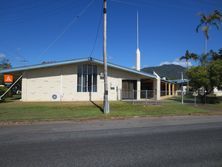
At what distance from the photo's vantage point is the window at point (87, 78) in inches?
944

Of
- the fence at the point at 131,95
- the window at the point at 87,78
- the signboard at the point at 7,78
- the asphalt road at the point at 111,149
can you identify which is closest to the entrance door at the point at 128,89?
the fence at the point at 131,95

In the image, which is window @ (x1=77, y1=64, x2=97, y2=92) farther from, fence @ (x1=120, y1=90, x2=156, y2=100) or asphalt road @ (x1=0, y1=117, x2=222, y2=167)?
asphalt road @ (x1=0, y1=117, x2=222, y2=167)

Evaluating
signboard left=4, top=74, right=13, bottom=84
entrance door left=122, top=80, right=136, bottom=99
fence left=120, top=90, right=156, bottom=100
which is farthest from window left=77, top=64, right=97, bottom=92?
signboard left=4, top=74, right=13, bottom=84

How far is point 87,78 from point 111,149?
1800 cm

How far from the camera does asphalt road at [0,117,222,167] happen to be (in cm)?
534

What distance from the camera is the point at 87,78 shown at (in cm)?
2419

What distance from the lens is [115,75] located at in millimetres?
25219

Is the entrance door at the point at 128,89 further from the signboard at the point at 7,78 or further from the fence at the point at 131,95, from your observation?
the signboard at the point at 7,78

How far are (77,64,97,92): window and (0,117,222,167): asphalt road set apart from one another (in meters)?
15.2

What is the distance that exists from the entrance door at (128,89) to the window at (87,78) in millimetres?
3309

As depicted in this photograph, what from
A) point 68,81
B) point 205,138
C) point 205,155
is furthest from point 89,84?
point 205,155

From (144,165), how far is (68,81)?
19.3 metres

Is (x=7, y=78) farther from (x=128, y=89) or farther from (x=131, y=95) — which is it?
(x=131, y=95)

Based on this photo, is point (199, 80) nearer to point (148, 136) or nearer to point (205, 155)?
point (148, 136)
